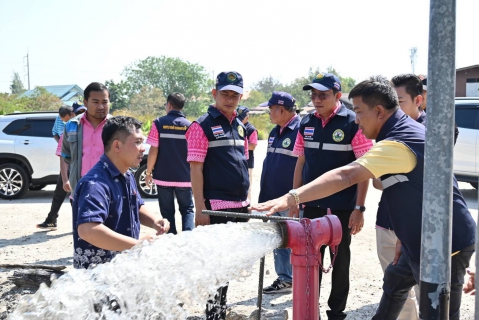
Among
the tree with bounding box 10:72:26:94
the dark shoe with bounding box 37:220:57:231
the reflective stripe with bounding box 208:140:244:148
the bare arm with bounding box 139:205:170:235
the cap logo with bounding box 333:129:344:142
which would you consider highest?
the tree with bounding box 10:72:26:94

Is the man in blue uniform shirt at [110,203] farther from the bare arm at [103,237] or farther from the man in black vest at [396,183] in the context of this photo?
the man in black vest at [396,183]

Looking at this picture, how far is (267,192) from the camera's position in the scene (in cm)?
510

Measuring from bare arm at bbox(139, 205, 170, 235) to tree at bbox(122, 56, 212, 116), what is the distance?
259 feet

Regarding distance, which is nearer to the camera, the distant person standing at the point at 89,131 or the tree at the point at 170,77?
the distant person standing at the point at 89,131

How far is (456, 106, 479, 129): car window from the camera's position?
1007cm

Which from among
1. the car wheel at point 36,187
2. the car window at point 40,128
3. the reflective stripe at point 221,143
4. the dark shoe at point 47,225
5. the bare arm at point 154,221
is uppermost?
the car window at point 40,128

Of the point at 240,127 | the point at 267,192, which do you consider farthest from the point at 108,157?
the point at 267,192

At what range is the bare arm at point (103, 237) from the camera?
8.56 ft

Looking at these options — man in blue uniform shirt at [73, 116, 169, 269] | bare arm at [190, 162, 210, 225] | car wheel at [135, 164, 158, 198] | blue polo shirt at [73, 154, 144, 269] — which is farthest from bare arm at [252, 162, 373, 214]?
car wheel at [135, 164, 158, 198]

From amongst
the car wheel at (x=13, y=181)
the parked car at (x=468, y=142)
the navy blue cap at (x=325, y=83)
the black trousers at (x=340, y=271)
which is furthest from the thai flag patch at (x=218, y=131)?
the car wheel at (x=13, y=181)

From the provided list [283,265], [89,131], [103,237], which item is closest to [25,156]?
[89,131]

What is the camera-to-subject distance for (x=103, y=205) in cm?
270

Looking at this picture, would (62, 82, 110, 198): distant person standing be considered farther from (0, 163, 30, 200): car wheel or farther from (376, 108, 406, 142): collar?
(0, 163, 30, 200): car wheel

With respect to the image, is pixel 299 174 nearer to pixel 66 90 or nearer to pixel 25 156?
pixel 25 156
